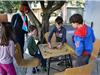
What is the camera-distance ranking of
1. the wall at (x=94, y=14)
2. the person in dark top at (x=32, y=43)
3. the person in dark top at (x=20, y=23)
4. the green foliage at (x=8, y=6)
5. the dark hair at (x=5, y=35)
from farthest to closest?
the green foliage at (x=8, y=6) < the wall at (x=94, y=14) < the person in dark top at (x=20, y=23) < the person in dark top at (x=32, y=43) < the dark hair at (x=5, y=35)

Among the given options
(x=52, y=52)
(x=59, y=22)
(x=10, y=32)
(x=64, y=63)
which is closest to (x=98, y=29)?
(x=64, y=63)

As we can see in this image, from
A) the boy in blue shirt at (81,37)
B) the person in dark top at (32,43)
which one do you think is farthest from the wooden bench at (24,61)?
the boy in blue shirt at (81,37)

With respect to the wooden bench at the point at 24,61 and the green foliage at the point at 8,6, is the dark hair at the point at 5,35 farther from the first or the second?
the green foliage at the point at 8,6

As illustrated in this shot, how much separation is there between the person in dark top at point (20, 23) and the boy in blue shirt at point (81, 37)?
1750mm

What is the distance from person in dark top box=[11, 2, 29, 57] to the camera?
17.6ft

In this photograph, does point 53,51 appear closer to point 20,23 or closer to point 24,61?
point 24,61

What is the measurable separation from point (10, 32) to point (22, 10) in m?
1.58

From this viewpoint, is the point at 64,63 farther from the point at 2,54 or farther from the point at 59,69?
the point at 2,54

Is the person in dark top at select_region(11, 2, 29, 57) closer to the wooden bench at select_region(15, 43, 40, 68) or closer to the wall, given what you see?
the wooden bench at select_region(15, 43, 40, 68)

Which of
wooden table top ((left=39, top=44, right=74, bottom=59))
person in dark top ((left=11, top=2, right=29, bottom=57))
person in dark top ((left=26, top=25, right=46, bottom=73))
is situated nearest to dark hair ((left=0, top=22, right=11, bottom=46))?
wooden table top ((left=39, top=44, right=74, bottom=59))

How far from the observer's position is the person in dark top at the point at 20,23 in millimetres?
5379

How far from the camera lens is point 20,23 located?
544 centimetres

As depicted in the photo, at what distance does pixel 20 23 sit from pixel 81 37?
1.97m

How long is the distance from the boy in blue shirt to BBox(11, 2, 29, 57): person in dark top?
1.75 meters
